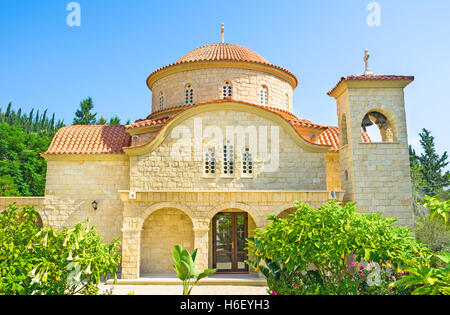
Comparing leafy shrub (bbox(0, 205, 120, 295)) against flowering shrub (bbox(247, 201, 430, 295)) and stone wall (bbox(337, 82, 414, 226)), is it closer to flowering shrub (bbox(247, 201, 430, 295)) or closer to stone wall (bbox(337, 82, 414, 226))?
flowering shrub (bbox(247, 201, 430, 295))

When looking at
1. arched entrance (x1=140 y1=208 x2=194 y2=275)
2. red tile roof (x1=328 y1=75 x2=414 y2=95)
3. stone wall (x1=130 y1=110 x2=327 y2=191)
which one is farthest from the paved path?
red tile roof (x1=328 y1=75 x2=414 y2=95)

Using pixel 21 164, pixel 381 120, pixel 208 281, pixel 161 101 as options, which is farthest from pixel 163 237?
pixel 21 164

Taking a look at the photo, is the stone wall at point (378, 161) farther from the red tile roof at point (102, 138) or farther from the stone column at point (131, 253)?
the stone column at point (131, 253)

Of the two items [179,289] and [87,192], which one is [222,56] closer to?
[87,192]

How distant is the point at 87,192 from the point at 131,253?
3.90 metres

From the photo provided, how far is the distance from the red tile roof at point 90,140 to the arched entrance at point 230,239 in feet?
17.4

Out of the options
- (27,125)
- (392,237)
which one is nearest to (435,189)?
(392,237)

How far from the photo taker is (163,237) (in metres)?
13.9

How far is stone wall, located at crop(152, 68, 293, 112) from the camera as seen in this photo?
17.1m

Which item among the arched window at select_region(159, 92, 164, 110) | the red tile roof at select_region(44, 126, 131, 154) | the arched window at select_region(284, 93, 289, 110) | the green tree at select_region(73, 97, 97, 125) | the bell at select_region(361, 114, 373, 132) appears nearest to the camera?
the bell at select_region(361, 114, 373, 132)

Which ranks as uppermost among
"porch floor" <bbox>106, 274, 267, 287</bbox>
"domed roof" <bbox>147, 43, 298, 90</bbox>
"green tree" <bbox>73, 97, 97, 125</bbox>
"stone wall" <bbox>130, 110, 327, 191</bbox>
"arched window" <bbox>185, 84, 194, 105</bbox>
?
"green tree" <bbox>73, 97, 97, 125</bbox>

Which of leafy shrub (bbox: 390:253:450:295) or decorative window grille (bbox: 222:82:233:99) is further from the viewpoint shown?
decorative window grille (bbox: 222:82:233:99)

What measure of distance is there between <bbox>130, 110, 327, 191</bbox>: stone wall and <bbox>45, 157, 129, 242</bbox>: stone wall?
1.90 meters

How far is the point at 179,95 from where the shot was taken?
17.4m
